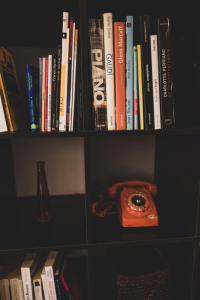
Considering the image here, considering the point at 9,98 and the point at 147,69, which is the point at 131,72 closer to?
the point at 147,69

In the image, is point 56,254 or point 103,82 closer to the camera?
point 103,82

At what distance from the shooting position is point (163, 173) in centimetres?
108

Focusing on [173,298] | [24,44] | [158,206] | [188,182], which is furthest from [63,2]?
[173,298]

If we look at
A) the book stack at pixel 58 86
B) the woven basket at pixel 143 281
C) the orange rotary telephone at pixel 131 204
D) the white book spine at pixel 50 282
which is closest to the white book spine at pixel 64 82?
the book stack at pixel 58 86

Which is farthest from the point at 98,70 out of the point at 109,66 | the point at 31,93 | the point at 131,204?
the point at 131,204

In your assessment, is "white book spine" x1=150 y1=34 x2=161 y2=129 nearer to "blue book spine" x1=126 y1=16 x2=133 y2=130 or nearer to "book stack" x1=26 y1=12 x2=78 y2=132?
"blue book spine" x1=126 y1=16 x2=133 y2=130

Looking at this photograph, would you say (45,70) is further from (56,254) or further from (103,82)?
(56,254)

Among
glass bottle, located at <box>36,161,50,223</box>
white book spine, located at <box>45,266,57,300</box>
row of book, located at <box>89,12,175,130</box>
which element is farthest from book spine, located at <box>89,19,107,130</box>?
white book spine, located at <box>45,266,57,300</box>

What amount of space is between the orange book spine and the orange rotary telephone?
348 millimetres

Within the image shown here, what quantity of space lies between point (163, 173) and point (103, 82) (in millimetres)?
554

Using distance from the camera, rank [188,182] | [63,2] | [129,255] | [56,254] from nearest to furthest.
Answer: [63,2] < [188,182] < [56,254] < [129,255]

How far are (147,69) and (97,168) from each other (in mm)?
574

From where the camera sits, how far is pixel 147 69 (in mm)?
757

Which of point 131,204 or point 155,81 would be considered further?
point 131,204
